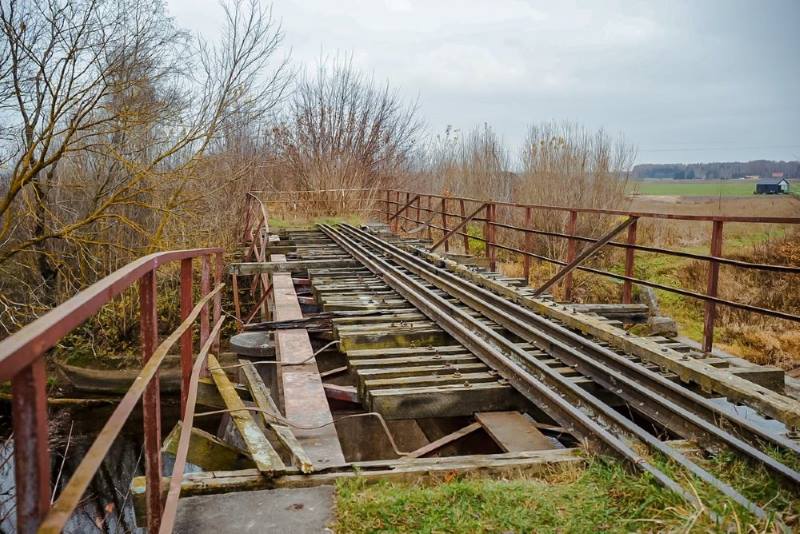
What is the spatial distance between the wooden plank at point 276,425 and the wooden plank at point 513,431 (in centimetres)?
131

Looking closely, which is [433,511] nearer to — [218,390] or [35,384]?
[35,384]

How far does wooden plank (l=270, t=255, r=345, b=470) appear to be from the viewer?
3807 millimetres

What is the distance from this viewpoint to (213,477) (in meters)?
3.23

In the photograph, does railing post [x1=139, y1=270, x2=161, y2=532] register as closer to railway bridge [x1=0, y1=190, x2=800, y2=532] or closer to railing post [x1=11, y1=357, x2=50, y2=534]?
railway bridge [x1=0, y1=190, x2=800, y2=532]

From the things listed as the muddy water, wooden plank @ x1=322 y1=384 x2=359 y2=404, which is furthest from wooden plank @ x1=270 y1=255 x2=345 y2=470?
the muddy water

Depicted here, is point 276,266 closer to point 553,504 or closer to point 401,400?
point 401,400

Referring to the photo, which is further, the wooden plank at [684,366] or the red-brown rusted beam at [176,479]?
the wooden plank at [684,366]

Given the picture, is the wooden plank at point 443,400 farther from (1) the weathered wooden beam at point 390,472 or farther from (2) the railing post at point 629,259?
(2) the railing post at point 629,259

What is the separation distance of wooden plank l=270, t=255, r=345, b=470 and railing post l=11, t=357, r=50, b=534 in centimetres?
220

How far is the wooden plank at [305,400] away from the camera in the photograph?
381 centimetres

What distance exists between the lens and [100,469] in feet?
40.9

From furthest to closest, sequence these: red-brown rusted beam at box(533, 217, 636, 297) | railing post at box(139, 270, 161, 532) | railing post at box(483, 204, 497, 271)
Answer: railing post at box(483, 204, 497, 271) < red-brown rusted beam at box(533, 217, 636, 297) < railing post at box(139, 270, 161, 532)

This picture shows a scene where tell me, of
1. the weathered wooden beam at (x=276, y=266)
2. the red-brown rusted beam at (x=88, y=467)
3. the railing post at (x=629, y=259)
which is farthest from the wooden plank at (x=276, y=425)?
the weathered wooden beam at (x=276, y=266)

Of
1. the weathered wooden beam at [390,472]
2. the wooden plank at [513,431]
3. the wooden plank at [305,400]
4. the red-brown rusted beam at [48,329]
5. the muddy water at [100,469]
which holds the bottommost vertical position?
the muddy water at [100,469]
